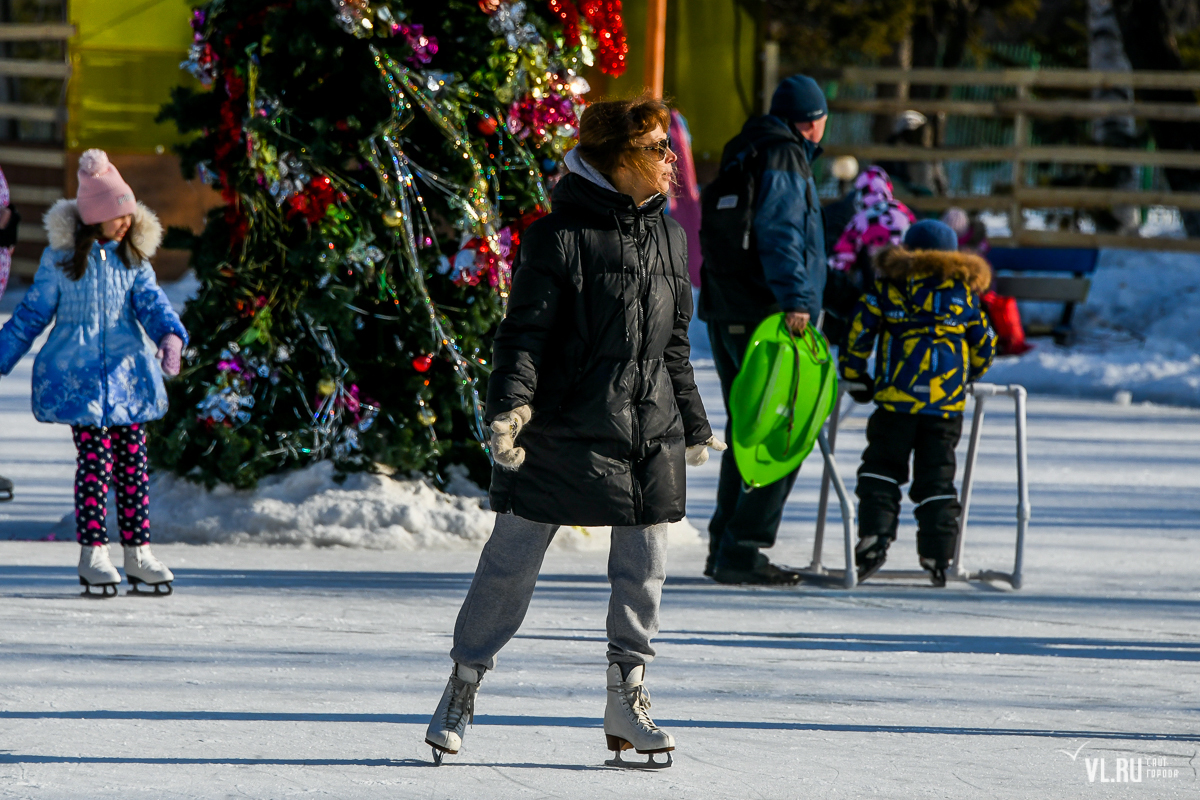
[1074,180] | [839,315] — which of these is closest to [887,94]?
[1074,180]

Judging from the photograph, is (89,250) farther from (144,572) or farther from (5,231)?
(5,231)

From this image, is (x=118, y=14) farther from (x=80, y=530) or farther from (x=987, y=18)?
(x=987, y=18)

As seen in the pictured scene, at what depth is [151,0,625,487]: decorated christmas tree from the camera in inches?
271

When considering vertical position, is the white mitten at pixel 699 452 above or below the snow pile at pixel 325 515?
above

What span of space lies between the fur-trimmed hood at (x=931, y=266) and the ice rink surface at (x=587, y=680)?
1299 mm

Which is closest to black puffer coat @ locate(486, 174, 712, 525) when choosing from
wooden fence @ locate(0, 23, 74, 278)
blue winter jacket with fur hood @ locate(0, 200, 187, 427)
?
blue winter jacket with fur hood @ locate(0, 200, 187, 427)

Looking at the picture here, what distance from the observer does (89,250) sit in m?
5.61

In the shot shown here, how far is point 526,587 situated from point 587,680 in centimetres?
105

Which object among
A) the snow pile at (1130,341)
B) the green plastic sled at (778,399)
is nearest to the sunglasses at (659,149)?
the green plastic sled at (778,399)

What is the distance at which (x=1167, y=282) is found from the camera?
17.4 m

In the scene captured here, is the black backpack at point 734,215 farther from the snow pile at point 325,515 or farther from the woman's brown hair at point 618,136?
the woman's brown hair at point 618,136

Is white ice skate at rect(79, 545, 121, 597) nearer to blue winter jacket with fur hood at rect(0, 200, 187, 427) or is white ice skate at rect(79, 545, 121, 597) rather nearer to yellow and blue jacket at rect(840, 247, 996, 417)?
blue winter jacket with fur hood at rect(0, 200, 187, 427)

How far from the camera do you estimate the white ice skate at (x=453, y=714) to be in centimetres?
373

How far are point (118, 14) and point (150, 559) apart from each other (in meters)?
13.9
